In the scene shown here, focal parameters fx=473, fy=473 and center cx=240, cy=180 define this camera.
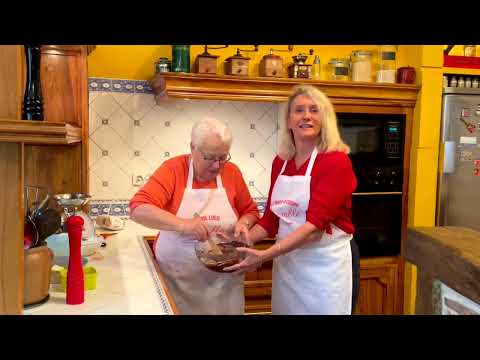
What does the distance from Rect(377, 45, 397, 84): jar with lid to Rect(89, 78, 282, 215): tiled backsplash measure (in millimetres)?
835

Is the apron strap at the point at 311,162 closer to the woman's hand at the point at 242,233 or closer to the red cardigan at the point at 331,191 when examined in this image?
the red cardigan at the point at 331,191

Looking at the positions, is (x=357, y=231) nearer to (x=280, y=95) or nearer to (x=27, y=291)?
(x=280, y=95)

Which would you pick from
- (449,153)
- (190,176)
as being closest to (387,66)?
(449,153)

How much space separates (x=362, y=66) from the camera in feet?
10.6

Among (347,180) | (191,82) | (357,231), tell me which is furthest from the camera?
(357,231)

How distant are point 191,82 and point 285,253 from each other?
4.64 feet

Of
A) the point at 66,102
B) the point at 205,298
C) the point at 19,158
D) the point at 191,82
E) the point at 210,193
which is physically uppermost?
the point at 191,82

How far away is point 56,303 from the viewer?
1.31 meters

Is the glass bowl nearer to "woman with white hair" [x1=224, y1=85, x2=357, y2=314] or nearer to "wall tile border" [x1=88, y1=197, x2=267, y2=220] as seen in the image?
"woman with white hair" [x1=224, y1=85, x2=357, y2=314]

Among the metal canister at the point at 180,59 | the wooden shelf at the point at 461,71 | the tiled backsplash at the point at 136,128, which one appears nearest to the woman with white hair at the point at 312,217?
the metal canister at the point at 180,59

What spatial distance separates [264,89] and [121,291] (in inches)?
72.5

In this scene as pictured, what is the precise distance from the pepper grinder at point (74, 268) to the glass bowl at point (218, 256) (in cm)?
59

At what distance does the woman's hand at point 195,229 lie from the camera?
183 centimetres
